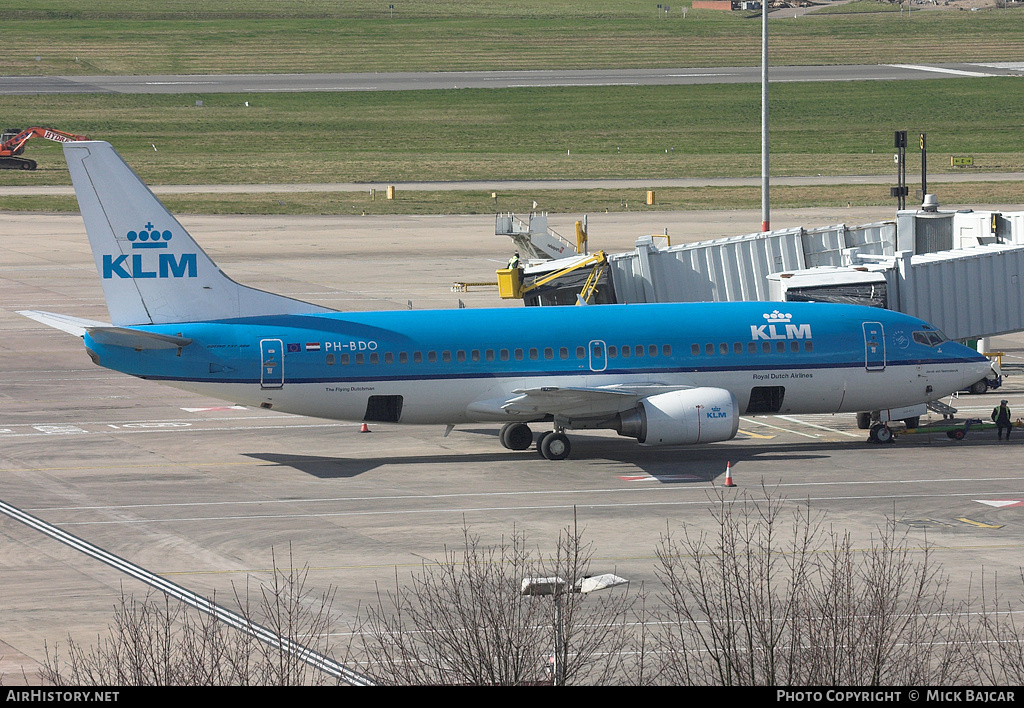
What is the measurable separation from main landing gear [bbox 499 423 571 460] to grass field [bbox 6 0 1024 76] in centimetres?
13836

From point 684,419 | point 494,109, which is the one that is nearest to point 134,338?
point 684,419

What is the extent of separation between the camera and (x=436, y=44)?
614ft

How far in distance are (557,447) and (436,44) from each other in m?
155

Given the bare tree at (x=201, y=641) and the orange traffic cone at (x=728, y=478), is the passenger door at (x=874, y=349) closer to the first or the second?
the orange traffic cone at (x=728, y=478)

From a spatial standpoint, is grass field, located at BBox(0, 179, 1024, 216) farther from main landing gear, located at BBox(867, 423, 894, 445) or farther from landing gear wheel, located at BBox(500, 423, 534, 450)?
landing gear wheel, located at BBox(500, 423, 534, 450)

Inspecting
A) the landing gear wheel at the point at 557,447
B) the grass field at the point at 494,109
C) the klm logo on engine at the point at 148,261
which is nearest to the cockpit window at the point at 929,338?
the landing gear wheel at the point at 557,447

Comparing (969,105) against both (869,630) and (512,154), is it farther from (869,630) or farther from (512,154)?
(869,630)

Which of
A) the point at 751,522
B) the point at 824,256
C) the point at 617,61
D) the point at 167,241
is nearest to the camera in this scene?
the point at 751,522

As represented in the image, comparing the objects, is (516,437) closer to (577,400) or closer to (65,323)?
(577,400)

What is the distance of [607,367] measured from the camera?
38.4m

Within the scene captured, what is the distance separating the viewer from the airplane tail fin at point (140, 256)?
3600 cm

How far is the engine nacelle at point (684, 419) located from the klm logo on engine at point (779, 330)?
2.71 m

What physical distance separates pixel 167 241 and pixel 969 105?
128m

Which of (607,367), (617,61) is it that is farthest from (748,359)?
(617,61)
